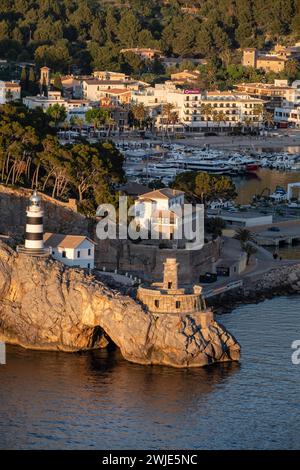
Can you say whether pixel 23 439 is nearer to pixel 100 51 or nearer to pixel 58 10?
pixel 100 51

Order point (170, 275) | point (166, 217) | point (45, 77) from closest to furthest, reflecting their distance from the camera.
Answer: point (170, 275)
point (166, 217)
point (45, 77)

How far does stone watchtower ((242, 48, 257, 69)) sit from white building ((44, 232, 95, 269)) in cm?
5575

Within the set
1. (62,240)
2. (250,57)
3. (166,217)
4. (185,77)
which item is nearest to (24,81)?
(185,77)

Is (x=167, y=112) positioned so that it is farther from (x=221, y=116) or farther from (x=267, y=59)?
(x=267, y=59)

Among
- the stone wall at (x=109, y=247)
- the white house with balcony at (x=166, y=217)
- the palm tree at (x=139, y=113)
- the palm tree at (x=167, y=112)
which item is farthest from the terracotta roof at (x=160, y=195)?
the palm tree at (x=167, y=112)

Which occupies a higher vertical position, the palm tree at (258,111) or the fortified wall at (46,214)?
the fortified wall at (46,214)

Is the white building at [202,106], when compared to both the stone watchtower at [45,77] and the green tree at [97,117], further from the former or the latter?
the stone watchtower at [45,77]

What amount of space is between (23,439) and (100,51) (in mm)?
63381

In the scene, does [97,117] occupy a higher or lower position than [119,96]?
lower

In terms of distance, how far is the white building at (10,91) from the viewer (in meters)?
73.3

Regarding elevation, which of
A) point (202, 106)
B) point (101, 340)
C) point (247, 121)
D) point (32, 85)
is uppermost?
point (32, 85)

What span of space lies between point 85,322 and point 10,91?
4429 cm

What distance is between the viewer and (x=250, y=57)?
89.4 meters

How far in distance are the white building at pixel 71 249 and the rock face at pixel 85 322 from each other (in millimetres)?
1861
